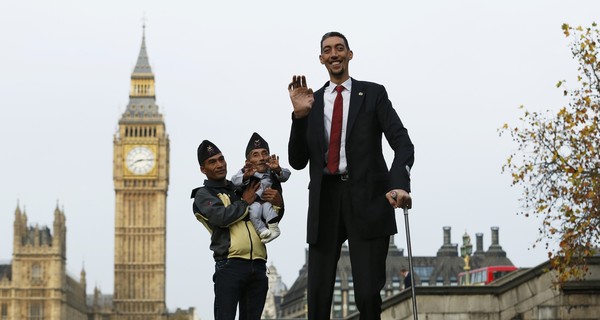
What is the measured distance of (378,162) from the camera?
23.7 feet

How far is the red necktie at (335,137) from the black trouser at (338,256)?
7 centimetres

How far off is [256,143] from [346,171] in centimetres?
93

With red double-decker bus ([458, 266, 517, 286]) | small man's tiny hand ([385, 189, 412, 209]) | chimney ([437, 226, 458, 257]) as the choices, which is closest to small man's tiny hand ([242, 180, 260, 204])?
small man's tiny hand ([385, 189, 412, 209])

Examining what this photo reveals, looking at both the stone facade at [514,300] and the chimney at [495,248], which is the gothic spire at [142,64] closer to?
the chimney at [495,248]

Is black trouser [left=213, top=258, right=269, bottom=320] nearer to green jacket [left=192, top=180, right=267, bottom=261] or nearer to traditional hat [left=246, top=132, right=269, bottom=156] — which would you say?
green jacket [left=192, top=180, right=267, bottom=261]

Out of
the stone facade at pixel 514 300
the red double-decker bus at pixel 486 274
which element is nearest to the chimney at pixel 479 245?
the red double-decker bus at pixel 486 274

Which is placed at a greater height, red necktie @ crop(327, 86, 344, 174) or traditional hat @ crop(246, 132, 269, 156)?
traditional hat @ crop(246, 132, 269, 156)

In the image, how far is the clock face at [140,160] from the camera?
120 meters

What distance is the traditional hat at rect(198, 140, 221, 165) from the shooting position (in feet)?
26.0

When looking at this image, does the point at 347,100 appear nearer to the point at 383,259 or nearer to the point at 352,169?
the point at 352,169

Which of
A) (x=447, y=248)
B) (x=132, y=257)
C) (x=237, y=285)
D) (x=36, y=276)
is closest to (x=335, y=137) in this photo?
(x=237, y=285)

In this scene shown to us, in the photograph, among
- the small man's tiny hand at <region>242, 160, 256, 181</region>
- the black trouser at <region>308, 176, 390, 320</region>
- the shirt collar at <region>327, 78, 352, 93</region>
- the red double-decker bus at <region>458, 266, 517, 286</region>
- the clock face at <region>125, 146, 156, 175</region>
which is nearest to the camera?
the black trouser at <region>308, 176, 390, 320</region>

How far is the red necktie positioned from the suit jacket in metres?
0.04

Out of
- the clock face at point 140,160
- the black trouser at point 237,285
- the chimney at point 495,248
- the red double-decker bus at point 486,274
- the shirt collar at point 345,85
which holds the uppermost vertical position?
the clock face at point 140,160
